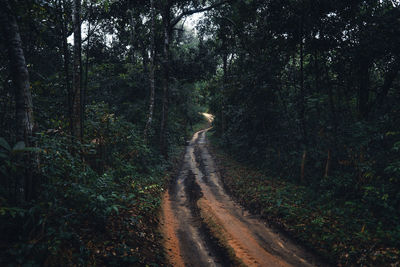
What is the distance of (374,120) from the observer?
9.83 m

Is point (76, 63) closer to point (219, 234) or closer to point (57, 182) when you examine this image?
point (57, 182)

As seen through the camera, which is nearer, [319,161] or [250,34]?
[319,161]

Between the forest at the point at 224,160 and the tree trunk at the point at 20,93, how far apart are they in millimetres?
22

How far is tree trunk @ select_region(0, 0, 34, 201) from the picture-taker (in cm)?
421

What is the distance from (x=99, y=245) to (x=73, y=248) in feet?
2.13

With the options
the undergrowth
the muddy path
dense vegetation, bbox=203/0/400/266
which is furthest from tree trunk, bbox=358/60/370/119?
the undergrowth

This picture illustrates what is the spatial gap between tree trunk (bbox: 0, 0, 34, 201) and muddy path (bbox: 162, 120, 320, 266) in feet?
13.2

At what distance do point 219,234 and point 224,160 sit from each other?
41.0 ft

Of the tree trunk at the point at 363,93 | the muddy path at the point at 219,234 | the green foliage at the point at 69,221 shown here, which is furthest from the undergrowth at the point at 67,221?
the tree trunk at the point at 363,93

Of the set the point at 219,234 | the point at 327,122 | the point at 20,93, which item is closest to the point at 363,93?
the point at 327,122

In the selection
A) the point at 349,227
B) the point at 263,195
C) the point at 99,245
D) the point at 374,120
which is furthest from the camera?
the point at 263,195

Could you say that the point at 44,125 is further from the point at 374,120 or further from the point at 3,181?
the point at 374,120

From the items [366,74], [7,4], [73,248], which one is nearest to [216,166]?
[366,74]

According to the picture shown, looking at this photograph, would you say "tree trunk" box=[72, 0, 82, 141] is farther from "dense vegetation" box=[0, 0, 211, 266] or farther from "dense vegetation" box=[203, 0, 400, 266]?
"dense vegetation" box=[203, 0, 400, 266]
